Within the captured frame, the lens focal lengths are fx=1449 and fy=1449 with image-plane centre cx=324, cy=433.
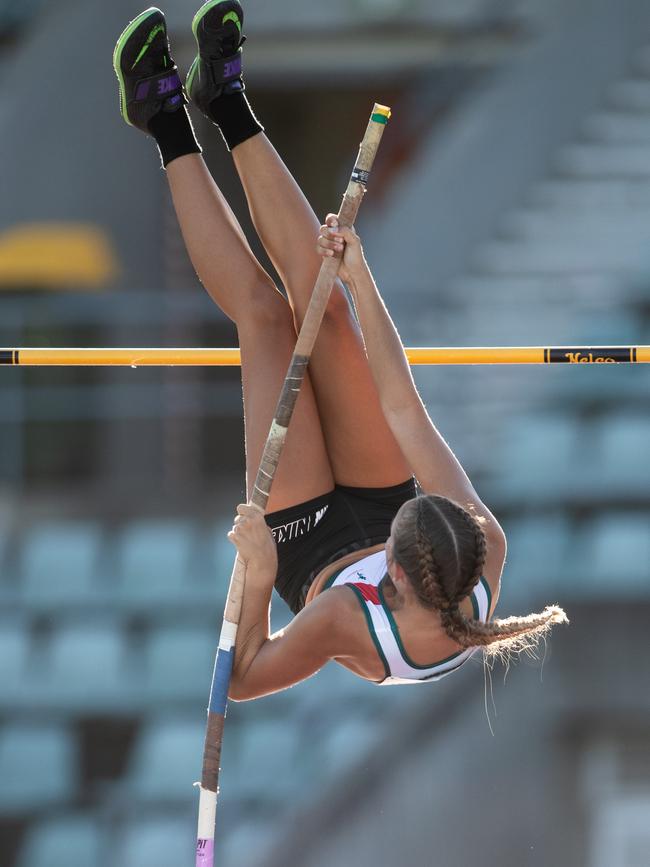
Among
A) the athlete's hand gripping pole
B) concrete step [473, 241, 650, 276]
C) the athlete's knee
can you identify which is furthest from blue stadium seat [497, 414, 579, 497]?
the athlete's hand gripping pole

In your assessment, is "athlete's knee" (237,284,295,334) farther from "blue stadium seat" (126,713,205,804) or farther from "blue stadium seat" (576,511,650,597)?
"blue stadium seat" (126,713,205,804)

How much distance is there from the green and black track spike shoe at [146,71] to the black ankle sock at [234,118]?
6 cm

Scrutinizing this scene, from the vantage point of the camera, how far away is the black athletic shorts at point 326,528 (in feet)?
7.72

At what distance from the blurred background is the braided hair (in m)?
2.23

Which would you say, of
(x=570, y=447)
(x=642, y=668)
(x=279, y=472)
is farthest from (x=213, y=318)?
(x=279, y=472)

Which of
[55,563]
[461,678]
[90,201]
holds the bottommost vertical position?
[461,678]

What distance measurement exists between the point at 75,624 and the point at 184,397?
3.85 ft

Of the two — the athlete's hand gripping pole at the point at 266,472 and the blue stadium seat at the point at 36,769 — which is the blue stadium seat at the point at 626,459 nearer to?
the blue stadium seat at the point at 36,769

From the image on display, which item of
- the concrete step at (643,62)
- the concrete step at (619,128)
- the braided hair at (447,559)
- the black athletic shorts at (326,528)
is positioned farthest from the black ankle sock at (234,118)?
the concrete step at (643,62)

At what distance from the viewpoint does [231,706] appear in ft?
17.2

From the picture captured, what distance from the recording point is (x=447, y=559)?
1.96m

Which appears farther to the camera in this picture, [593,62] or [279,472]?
[593,62]

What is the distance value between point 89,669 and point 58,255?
2.39m

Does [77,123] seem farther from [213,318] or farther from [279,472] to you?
[279,472]
